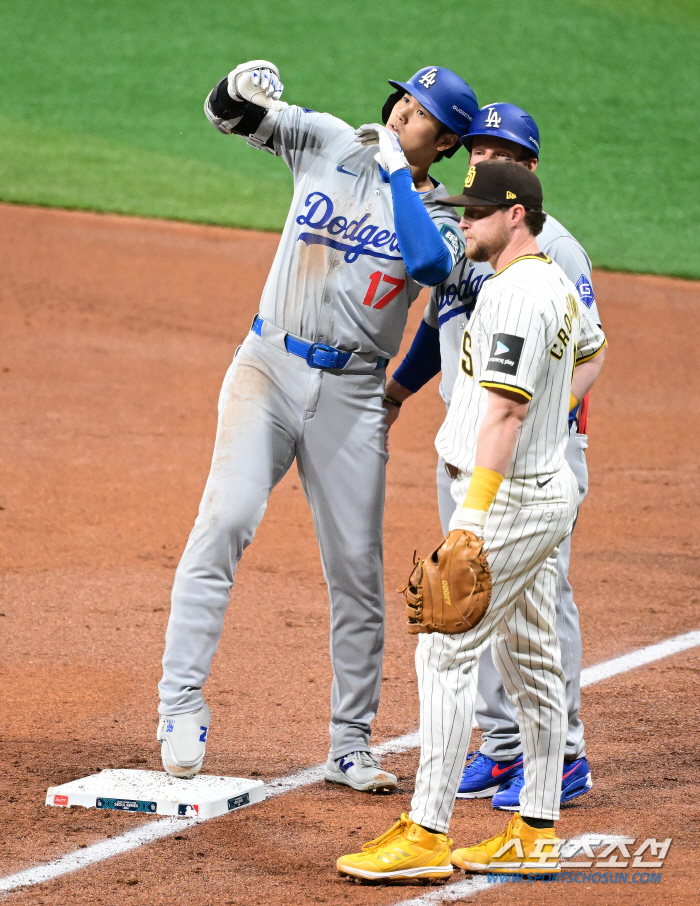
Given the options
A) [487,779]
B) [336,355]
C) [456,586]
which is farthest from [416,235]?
[487,779]

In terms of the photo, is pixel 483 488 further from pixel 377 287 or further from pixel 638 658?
pixel 638 658

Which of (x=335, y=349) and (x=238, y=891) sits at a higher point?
(x=335, y=349)

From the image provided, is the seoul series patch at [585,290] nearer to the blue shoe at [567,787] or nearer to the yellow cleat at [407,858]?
the blue shoe at [567,787]

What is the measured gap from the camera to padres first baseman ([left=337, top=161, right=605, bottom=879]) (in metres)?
3.21

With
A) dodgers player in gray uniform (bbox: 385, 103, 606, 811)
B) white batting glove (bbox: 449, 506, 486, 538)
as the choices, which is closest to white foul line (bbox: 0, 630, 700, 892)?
dodgers player in gray uniform (bbox: 385, 103, 606, 811)

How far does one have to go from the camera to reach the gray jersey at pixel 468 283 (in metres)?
4.06

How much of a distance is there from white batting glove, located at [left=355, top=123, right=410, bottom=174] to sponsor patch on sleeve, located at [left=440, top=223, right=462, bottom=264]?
Result: 9.7 inches

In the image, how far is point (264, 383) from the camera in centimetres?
416

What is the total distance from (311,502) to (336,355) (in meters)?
0.51

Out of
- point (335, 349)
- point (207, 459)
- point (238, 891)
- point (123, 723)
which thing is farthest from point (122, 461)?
point (238, 891)

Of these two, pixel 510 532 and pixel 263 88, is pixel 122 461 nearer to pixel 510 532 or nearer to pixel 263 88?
pixel 263 88

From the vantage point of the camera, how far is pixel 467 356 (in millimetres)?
3451

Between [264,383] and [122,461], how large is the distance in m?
4.21

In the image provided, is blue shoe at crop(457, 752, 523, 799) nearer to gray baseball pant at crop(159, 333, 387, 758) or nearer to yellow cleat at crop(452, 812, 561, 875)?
gray baseball pant at crop(159, 333, 387, 758)
